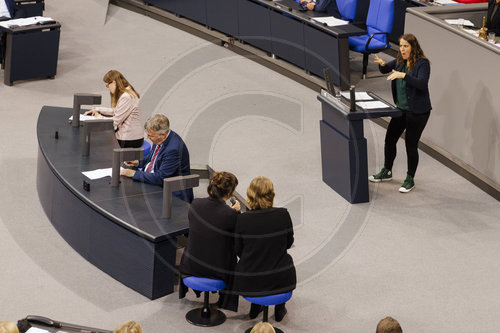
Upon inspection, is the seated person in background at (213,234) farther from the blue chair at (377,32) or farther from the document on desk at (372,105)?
the blue chair at (377,32)

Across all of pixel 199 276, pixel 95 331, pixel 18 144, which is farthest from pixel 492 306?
pixel 18 144

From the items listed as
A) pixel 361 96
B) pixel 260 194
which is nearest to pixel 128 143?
pixel 361 96

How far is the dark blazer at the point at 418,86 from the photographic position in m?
8.38

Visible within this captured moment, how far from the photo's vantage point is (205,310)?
6520 millimetres

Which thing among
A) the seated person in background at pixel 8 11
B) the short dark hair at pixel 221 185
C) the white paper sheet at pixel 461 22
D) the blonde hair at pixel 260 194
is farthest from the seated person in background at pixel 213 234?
the seated person in background at pixel 8 11

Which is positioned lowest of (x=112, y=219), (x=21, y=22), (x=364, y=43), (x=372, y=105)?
(x=112, y=219)

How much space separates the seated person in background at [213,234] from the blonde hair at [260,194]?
0.18m

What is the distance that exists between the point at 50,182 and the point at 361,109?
10.3 feet

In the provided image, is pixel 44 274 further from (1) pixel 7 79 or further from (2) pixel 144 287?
(1) pixel 7 79

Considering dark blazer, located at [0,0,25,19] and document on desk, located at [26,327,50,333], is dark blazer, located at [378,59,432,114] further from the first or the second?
dark blazer, located at [0,0,25,19]

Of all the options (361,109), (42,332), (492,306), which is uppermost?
(361,109)

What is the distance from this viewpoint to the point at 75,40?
555 inches

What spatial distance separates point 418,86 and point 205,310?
3345 millimetres

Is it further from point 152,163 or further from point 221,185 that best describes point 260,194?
point 152,163
